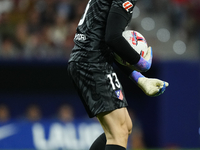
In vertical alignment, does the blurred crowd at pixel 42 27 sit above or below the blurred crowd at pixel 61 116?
above

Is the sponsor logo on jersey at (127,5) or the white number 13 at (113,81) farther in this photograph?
the white number 13 at (113,81)

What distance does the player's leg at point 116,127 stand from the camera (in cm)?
276

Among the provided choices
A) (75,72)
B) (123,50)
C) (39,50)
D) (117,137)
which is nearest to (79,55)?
(75,72)

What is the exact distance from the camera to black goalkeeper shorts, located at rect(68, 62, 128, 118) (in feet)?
9.23

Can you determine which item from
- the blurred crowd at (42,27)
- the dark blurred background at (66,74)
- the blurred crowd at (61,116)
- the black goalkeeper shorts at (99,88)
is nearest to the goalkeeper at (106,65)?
the black goalkeeper shorts at (99,88)

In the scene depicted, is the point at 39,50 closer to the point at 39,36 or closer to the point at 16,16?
the point at 39,36

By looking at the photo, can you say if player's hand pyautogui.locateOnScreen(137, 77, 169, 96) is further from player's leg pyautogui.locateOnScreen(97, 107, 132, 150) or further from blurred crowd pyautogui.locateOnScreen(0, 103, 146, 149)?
blurred crowd pyautogui.locateOnScreen(0, 103, 146, 149)

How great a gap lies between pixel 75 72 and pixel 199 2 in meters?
8.90

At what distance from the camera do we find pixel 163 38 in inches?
391

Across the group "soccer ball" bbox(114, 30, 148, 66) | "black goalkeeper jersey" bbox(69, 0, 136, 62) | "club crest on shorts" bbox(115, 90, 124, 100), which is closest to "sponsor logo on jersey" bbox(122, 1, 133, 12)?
"black goalkeeper jersey" bbox(69, 0, 136, 62)

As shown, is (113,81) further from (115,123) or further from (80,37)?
(80,37)

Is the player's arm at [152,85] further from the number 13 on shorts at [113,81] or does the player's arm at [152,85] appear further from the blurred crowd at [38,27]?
the blurred crowd at [38,27]

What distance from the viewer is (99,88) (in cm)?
283

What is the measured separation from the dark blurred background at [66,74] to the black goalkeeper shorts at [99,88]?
14.3 ft
